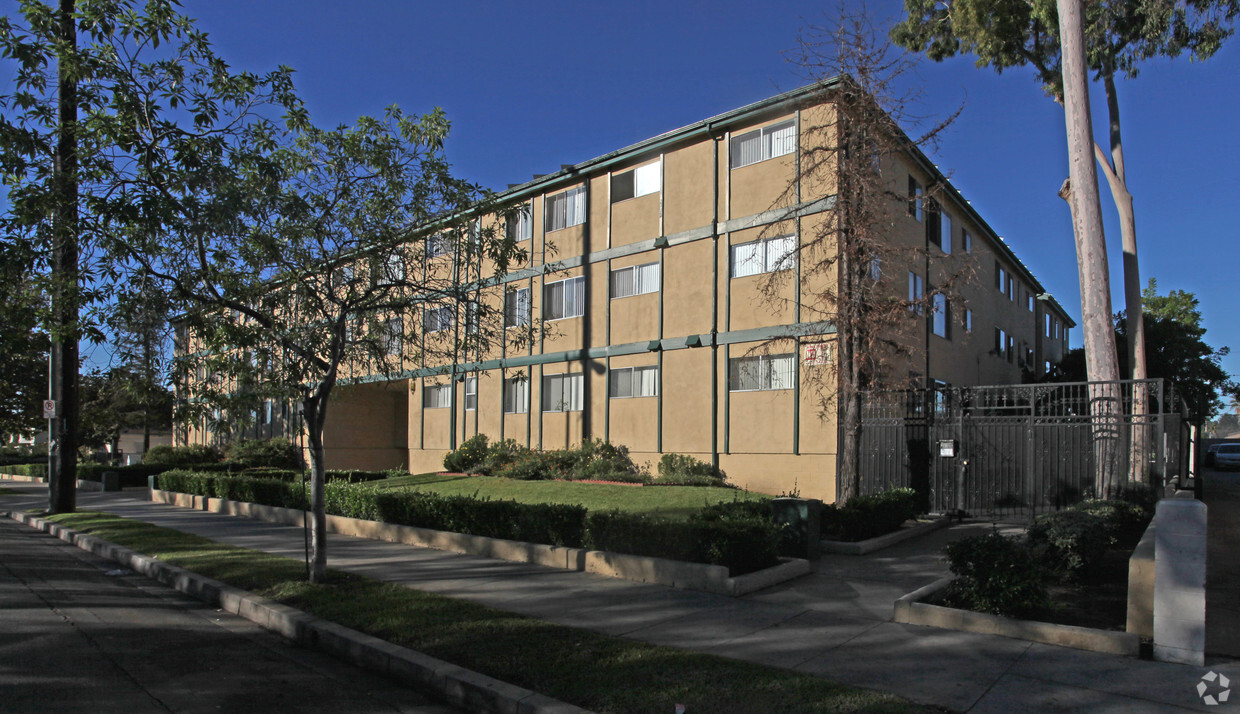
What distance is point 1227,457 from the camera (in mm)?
40344

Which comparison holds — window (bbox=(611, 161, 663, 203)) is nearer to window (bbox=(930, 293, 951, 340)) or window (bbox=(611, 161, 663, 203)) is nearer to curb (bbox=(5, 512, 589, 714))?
window (bbox=(930, 293, 951, 340))

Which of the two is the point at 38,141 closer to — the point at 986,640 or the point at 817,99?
the point at 986,640

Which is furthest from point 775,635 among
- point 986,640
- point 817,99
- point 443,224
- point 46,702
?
point 817,99

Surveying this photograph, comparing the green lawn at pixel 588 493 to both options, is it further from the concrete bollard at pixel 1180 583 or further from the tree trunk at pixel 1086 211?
the tree trunk at pixel 1086 211

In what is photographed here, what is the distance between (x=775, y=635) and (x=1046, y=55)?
21.1m

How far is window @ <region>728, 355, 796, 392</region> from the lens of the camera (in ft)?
63.3

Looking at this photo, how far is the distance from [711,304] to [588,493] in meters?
6.51

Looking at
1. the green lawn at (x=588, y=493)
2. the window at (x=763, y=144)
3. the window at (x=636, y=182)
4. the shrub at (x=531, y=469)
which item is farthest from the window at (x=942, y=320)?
the shrub at (x=531, y=469)

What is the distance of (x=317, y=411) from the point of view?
934 cm

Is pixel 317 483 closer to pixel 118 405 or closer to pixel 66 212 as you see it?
pixel 66 212

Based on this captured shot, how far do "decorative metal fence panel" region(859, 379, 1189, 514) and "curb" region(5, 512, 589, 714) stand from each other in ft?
36.1

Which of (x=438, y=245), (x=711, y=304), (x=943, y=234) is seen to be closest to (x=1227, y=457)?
(x=943, y=234)

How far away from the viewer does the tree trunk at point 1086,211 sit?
15117mm

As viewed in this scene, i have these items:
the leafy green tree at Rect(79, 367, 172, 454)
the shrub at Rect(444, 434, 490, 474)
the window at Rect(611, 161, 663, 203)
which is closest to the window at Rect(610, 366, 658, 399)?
the window at Rect(611, 161, 663, 203)
